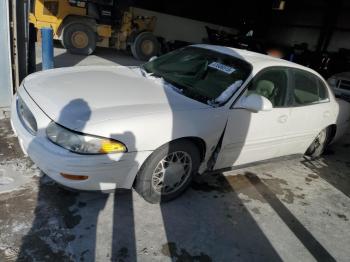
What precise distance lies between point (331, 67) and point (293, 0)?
21.2 feet

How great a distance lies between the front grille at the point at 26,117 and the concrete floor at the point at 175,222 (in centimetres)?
64

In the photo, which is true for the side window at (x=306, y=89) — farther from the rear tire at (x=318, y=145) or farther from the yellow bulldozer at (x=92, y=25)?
the yellow bulldozer at (x=92, y=25)

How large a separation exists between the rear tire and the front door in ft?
3.70

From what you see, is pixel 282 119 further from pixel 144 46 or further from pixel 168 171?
pixel 144 46

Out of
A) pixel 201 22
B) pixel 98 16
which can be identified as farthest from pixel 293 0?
pixel 98 16

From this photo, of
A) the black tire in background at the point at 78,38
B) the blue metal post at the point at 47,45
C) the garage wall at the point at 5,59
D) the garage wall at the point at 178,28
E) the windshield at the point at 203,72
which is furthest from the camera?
the garage wall at the point at 178,28

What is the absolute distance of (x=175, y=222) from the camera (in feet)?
10.0

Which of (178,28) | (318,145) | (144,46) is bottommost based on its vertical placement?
(318,145)

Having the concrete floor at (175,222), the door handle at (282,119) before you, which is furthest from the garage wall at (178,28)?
the concrete floor at (175,222)

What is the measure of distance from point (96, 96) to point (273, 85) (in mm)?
1966

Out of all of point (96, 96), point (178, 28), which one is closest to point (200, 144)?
point (96, 96)

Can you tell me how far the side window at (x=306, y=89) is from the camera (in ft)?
13.1

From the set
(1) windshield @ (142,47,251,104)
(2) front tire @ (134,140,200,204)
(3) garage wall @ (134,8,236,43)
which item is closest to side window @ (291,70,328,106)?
(1) windshield @ (142,47,251,104)

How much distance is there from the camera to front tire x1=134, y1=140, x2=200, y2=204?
9.60ft
